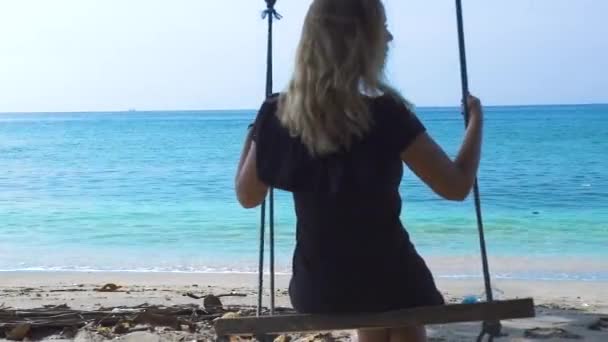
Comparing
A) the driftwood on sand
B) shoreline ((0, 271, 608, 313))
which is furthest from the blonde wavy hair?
shoreline ((0, 271, 608, 313))

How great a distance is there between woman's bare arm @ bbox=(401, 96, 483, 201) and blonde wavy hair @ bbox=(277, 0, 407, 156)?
128mm

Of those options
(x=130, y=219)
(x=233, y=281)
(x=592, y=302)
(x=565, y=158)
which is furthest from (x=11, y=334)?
(x=565, y=158)

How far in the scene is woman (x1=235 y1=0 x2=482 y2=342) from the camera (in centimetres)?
224

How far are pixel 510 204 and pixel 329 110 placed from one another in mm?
14287

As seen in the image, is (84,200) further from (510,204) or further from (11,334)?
(11,334)

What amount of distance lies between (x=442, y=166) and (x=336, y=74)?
339 mm

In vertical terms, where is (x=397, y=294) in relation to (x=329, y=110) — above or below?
below

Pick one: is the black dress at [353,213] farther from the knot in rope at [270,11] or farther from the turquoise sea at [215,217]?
the turquoise sea at [215,217]

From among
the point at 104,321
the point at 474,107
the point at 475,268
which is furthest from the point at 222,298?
the point at 474,107

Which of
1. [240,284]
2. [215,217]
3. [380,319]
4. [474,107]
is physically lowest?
[240,284]

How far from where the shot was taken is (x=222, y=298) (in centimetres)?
688

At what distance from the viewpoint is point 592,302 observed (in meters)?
7.16

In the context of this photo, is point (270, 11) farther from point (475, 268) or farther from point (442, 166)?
point (475, 268)

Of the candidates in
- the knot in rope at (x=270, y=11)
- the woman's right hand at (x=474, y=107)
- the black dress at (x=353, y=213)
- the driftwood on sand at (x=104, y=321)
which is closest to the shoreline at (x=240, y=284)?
the driftwood on sand at (x=104, y=321)
